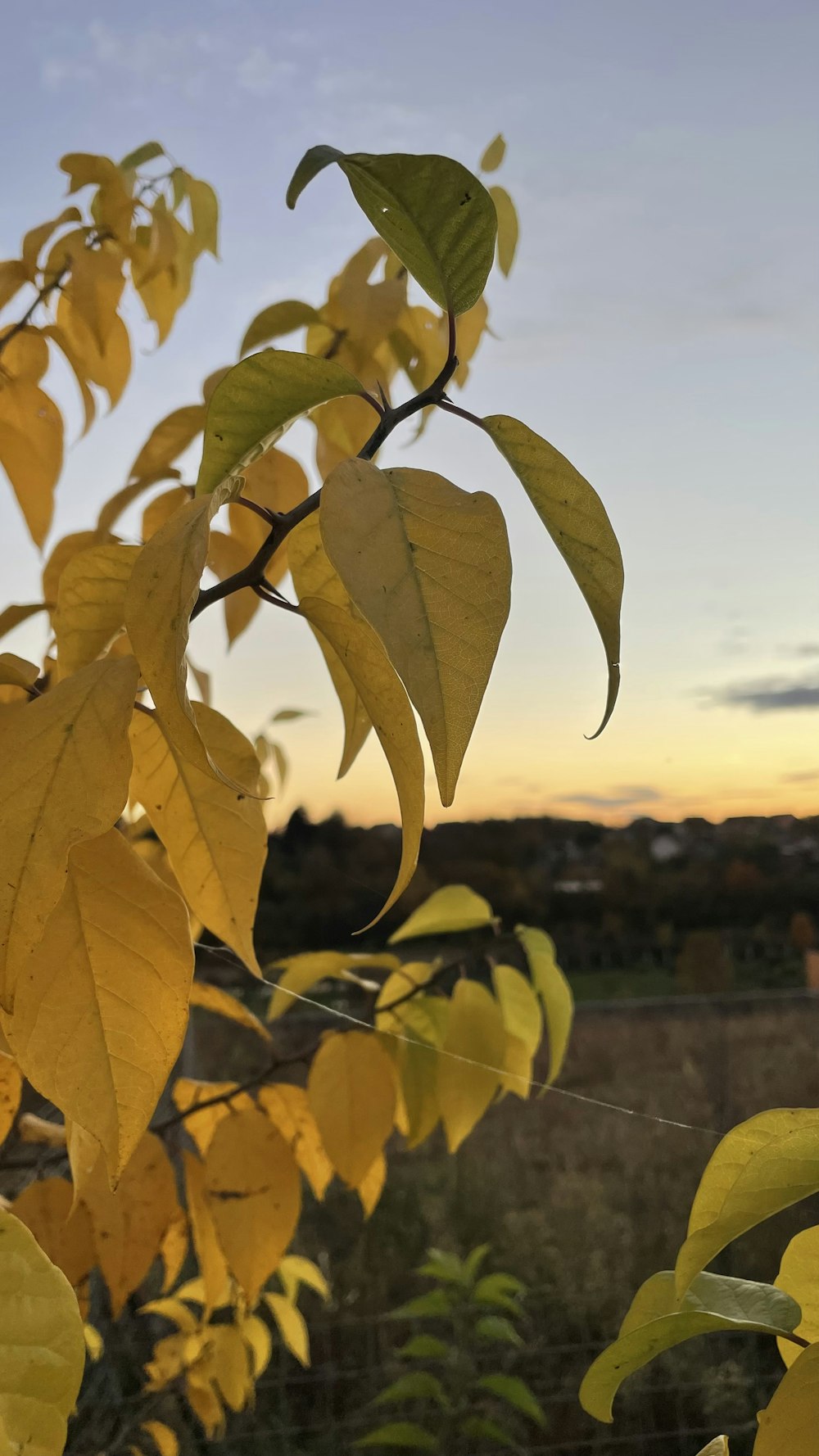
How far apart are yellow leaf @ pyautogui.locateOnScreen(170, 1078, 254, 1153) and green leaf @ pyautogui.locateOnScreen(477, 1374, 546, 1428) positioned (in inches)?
5.5

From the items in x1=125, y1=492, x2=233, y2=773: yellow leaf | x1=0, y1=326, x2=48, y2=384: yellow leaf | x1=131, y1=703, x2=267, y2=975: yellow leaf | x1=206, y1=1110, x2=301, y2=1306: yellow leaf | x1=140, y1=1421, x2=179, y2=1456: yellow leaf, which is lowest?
x1=140, y1=1421, x2=179, y2=1456: yellow leaf

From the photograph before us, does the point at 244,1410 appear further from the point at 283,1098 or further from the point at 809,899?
the point at 809,899

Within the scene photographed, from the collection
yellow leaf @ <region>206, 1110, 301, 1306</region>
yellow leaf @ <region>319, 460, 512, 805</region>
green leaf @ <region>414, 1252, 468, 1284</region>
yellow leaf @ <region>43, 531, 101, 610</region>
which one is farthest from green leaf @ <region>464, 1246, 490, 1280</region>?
yellow leaf @ <region>319, 460, 512, 805</region>

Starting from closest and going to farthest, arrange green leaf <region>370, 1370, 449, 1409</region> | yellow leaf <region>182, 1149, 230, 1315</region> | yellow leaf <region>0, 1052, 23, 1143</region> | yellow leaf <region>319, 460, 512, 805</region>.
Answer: yellow leaf <region>319, 460, 512, 805</region>, yellow leaf <region>0, 1052, 23, 1143</region>, yellow leaf <region>182, 1149, 230, 1315</region>, green leaf <region>370, 1370, 449, 1409</region>

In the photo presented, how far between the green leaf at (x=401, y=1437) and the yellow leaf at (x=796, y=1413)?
335 mm

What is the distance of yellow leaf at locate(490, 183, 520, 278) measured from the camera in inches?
14.8

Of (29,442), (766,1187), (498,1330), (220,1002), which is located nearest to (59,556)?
(29,442)

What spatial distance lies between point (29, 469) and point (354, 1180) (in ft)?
0.72

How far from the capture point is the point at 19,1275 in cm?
12

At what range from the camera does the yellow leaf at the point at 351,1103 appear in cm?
32

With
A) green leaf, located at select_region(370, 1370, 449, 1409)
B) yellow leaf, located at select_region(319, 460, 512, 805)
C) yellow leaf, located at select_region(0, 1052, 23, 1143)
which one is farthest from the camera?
green leaf, located at select_region(370, 1370, 449, 1409)

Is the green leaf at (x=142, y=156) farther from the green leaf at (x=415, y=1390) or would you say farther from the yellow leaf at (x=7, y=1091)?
the green leaf at (x=415, y=1390)

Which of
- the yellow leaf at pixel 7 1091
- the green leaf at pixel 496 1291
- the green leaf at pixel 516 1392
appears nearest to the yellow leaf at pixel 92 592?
the yellow leaf at pixel 7 1091

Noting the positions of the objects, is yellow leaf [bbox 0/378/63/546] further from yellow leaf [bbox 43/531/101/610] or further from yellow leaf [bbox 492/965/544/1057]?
yellow leaf [bbox 492/965/544/1057]
